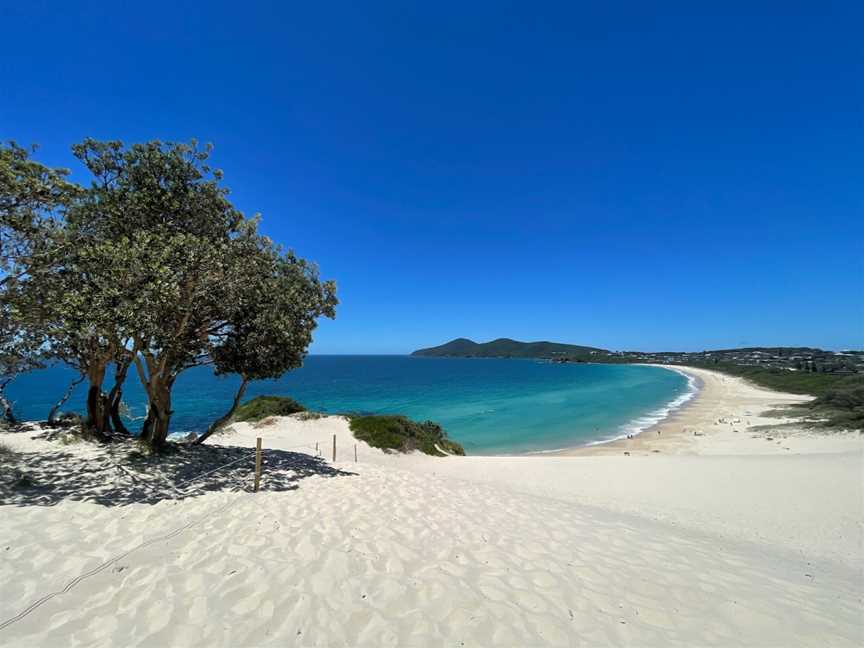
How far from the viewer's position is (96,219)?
8.84 m

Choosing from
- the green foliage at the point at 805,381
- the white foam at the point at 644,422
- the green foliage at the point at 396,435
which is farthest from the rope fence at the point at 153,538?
the green foliage at the point at 805,381

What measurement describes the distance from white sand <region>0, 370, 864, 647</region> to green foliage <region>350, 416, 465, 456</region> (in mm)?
10815

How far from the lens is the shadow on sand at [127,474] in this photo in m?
6.78

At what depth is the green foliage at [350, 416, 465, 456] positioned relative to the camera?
68.9ft

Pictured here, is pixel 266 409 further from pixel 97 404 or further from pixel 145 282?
pixel 145 282

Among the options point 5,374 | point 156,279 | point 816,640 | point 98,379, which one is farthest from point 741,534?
point 5,374

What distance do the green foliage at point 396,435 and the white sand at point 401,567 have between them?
10.8 m

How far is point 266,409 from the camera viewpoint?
26766mm

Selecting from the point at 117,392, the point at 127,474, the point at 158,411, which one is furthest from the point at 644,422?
the point at 117,392

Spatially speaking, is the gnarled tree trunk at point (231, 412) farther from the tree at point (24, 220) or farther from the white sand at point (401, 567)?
the tree at point (24, 220)

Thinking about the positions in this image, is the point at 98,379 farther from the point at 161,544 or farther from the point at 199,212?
the point at 161,544

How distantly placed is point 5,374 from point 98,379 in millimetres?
2547

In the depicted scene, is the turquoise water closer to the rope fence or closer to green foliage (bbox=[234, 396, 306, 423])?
green foliage (bbox=[234, 396, 306, 423])

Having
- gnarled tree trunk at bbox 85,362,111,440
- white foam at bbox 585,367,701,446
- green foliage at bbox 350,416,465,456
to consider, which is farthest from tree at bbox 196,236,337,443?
white foam at bbox 585,367,701,446
